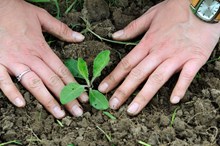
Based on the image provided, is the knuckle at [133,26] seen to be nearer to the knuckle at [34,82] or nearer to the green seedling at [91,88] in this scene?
→ the green seedling at [91,88]

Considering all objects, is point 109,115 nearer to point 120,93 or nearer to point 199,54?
point 120,93

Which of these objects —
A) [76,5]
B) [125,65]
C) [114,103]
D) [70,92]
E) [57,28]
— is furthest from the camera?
[76,5]

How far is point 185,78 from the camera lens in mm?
2129

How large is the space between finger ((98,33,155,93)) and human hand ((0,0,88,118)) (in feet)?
0.43

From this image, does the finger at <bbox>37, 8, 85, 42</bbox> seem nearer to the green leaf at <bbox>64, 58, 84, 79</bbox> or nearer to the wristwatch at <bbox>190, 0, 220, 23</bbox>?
the green leaf at <bbox>64, 58, 84, 79</bbox>

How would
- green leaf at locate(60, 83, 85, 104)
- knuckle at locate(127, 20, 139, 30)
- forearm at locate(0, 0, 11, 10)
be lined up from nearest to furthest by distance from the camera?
green leaf at locate(60, 83, 85, 104), forearm at locate(0, 0, 11, 10), knuckle at locate(127, 20, 139, 30)

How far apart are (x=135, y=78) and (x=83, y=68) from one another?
251 millimetres

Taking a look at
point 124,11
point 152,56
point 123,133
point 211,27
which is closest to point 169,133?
point 123,133

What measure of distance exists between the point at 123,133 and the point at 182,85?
358mm

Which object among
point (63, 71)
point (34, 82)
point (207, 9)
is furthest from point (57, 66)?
point (207, 9)

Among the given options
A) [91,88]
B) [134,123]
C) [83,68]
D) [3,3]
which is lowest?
[134,123]

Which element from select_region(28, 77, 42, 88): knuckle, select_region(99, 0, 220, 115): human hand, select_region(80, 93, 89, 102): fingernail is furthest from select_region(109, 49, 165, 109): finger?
select_region(28, 77, 42, 88): knuckle

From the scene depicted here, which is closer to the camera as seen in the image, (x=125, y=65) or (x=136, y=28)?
(x=125, y=65)

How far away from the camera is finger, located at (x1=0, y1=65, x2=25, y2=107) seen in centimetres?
206
